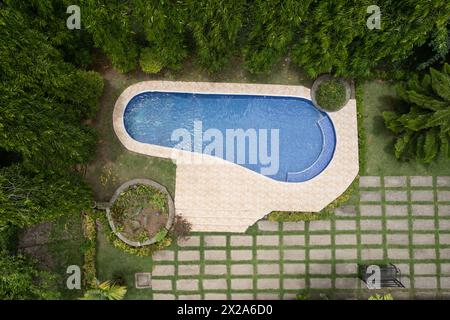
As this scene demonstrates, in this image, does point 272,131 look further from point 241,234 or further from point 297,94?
point 241,234

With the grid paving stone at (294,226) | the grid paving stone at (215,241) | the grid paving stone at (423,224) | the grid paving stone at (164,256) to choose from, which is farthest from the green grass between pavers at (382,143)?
the grid paving stone at (164,256)

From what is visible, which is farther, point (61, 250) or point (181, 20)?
point (61, 250)

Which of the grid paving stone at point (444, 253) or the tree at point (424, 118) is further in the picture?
the grid paving stone at point (444, 253)

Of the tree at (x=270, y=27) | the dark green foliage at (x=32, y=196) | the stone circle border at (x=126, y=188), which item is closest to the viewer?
the dark green foliage at (x=32, y=196)

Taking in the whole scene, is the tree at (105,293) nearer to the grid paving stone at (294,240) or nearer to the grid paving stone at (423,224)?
the grid paving stone at (294,240)

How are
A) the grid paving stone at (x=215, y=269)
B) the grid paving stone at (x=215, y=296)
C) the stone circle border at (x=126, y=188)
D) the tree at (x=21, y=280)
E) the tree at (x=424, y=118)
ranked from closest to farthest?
the tree at (x=21, y=280) → the tree at (x=424, y=118) → the stone circle border at (x=126, y=188) → the grid paving stone at (x=215, y=296) → the grid paving stone at (x=215, y=269)

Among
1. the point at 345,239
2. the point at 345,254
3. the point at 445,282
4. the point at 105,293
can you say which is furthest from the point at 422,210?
the point at 105,293

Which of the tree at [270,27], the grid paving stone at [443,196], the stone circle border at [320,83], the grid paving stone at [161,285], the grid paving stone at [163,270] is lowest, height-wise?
the grid paving stone at [161,285]

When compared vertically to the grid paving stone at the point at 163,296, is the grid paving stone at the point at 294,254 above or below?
above
